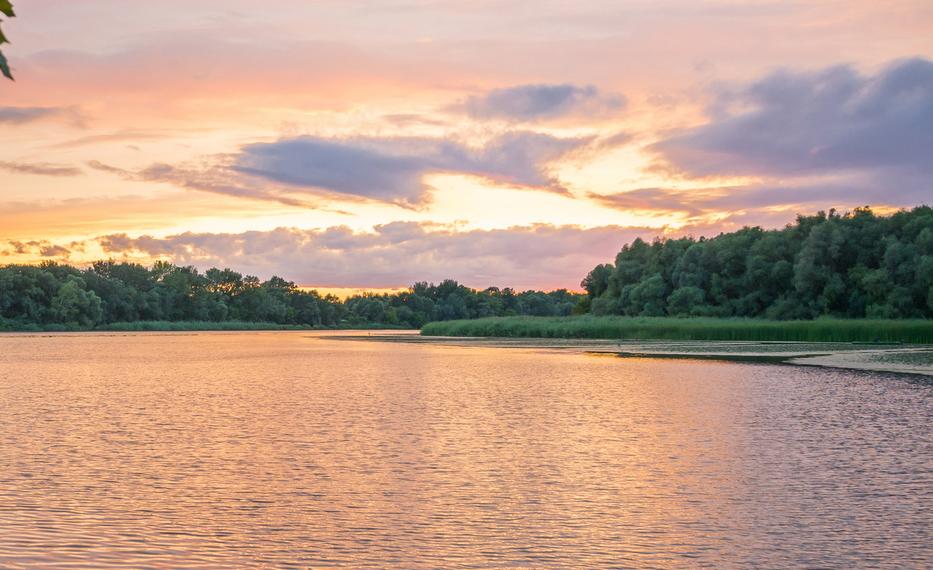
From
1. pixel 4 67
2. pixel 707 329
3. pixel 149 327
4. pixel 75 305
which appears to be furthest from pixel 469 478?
pixel 149 327

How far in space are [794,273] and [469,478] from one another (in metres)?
105

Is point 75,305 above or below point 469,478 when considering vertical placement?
above

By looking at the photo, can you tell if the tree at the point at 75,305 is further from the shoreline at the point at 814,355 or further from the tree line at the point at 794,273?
the shoreline at the point at 814,355

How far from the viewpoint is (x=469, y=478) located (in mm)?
16578

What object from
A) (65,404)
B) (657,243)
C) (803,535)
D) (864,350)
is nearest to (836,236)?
(657,243)

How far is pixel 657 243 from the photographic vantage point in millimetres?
140625

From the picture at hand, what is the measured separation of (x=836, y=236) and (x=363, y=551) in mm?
107431

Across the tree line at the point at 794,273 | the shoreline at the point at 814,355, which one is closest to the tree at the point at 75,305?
the tree line at the point at 794,273

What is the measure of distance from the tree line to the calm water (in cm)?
7322

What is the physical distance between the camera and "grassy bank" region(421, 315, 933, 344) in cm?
7169

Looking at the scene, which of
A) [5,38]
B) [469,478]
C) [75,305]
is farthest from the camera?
[75,305]

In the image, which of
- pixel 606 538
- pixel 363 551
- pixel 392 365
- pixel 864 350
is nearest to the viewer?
pixel 363 551

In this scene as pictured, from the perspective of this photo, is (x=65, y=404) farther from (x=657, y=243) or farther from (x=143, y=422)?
(x=657, y=243)

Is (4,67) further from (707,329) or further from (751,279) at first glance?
Result: (751,279)
